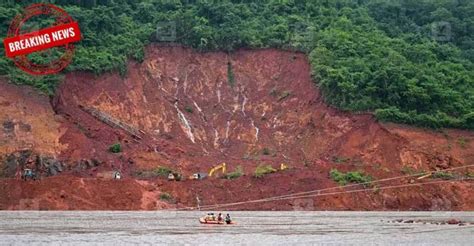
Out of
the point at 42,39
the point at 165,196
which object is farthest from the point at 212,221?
the point at 42,39

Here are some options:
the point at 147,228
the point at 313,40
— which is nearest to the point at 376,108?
the point at 313,40

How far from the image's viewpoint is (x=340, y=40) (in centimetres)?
→ 9962

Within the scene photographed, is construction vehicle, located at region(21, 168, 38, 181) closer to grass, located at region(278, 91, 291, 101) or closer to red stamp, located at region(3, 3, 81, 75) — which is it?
red stamp, located at region(3, 3, 81, 75)

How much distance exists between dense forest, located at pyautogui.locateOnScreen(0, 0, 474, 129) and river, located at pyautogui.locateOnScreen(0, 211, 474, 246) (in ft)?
85.0

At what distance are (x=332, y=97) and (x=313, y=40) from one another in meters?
9.82

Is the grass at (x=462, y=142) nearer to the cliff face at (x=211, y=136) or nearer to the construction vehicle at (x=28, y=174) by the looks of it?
the cliff face at (x=211, y=136)

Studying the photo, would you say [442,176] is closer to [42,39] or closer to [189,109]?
[189,109]

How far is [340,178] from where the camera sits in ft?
259

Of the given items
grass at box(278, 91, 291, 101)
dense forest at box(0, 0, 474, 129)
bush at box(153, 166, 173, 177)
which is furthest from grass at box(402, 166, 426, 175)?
bush at box(153, 166, 173, 177)

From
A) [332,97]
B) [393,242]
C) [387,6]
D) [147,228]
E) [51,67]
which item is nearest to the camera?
[393,242]

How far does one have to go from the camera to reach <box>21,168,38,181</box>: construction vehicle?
74.5 metres

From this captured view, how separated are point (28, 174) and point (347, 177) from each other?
2911 cm

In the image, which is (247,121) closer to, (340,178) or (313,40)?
(313,40)

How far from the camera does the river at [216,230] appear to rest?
1711 inches
